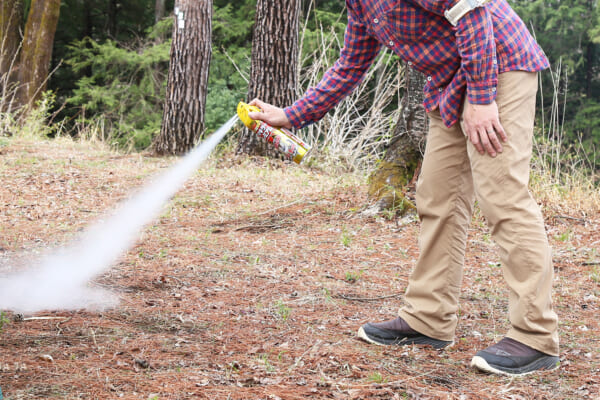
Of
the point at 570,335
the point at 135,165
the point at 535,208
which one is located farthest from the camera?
the point at 135,165

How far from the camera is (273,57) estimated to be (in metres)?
8.77

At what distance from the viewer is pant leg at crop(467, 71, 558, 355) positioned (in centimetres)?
261

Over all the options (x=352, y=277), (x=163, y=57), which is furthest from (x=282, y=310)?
(x=163, y=57)

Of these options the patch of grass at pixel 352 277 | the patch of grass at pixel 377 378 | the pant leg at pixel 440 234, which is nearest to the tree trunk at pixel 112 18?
the patch of grass at pixel 352 277

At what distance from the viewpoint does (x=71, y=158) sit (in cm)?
862

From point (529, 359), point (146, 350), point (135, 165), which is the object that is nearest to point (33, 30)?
point (135, 165)

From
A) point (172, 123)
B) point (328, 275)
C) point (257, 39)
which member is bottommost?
point (328, 275)

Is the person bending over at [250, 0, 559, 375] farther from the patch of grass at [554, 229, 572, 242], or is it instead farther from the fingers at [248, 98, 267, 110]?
the patch of grass at [554, 229, 572, 242]

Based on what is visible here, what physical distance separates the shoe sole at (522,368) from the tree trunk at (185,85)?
7.36 m

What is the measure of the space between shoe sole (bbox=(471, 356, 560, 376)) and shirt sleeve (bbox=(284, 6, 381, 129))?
4.94 ft

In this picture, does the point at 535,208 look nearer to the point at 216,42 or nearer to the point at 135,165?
the point at 135,165

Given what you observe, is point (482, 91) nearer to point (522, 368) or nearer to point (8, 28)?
point (522, 368)

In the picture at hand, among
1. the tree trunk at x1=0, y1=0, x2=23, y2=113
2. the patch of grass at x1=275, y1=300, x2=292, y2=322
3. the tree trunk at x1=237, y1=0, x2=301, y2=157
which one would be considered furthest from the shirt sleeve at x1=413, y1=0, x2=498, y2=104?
the tree trunk at x1=0, y1=0, x2=23, y2=113

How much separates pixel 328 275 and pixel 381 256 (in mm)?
720
